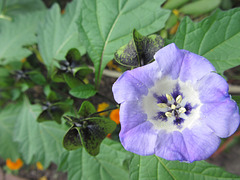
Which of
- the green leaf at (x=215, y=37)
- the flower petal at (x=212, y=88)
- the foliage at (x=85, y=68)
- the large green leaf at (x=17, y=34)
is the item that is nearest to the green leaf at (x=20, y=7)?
the foliage at (x=85, y=68)

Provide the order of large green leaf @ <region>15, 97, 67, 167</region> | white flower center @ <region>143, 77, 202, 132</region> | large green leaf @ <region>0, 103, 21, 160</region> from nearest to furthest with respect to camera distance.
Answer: white flower center @ <region>143, 77, 202, 132</region> < large green leaf @ <region>15, 97, 67, 167</region> < large green leaf @ <region>0, 103, 21, 160</region>

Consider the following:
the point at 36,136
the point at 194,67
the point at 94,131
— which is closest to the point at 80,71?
the point at 94,131

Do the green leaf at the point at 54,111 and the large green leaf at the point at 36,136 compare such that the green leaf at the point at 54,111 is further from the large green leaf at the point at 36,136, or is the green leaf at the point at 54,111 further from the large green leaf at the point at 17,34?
the large green leaf at the point at 17,34

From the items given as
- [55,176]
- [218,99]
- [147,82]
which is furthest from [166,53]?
[55,176]

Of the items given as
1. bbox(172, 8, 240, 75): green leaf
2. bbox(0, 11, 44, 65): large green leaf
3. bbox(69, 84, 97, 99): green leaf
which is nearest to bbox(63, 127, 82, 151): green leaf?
bbox(69, 84, 97, 99): green leaf

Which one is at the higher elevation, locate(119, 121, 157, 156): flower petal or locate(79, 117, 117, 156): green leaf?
locate(119, 121, 157, 156): flower petal

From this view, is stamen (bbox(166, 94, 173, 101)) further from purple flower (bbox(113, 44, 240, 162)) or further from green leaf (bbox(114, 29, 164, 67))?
green leaf (bbox(114, 29, 164, 67))

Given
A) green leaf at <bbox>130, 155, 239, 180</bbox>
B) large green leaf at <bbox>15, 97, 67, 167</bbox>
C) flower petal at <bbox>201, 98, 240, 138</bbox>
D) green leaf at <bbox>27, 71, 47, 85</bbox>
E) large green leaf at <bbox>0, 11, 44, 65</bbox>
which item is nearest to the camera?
flower petal at <bbox>201, 98, 240, 138</bbox>
